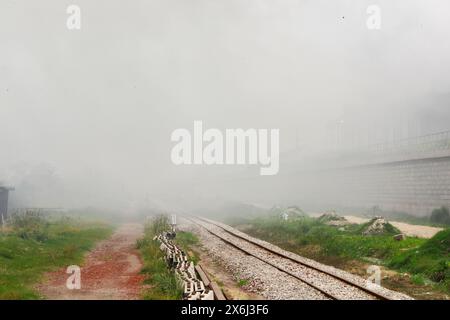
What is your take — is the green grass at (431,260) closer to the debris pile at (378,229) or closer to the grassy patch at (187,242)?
the debris pile at (378,229)

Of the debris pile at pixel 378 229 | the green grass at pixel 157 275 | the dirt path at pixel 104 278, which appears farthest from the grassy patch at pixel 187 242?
the debris pile at pixel 378 229

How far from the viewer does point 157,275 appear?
15.4m

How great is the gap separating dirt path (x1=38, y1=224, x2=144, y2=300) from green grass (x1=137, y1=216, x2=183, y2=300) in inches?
15.0

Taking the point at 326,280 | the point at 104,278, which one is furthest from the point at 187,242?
the point at 326,280

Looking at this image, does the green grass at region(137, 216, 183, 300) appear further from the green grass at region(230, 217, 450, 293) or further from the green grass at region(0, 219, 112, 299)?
the green grass at region(230, 217, 450, 293)

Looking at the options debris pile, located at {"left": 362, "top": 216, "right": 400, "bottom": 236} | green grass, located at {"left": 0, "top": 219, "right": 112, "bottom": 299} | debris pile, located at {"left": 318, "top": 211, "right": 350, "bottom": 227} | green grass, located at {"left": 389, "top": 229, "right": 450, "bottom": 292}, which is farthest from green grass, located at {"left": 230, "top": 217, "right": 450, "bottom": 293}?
green grass, located at {"left": 0, "top": 219, "right": 112, "bottom": 299}

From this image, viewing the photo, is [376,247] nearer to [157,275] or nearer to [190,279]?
[190,279]

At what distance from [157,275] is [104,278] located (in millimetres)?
2459

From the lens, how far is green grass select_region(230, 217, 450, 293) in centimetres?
1658

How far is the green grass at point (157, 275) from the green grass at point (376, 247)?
27.1 feet

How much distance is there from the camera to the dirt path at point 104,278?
1356 cm

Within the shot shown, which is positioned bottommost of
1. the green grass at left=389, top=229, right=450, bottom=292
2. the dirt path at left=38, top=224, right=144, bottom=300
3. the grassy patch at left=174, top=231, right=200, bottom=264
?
the grassy patch at left=174, top=231, right=200, bottom=264

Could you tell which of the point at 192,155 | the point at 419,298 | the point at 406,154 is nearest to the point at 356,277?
the point at 419,298
